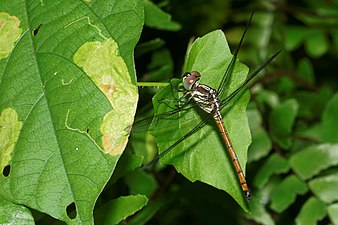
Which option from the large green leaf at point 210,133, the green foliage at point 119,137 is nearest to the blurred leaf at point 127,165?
the green foliage at point 119,137

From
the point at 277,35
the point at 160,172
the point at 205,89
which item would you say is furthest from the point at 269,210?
the point at 277,35

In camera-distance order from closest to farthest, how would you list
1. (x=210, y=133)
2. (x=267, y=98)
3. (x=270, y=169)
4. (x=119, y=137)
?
(x=119, y=137) → (x=210, y=133) → (x=270, y=169) → (x=267, y=98)

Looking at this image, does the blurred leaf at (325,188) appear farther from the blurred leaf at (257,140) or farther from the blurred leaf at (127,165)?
the blurred leaf at (127,165)

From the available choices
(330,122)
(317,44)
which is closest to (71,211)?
(330,122)

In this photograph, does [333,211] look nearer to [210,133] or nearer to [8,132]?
[210,133]

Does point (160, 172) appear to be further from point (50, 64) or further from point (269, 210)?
point (50, 64)

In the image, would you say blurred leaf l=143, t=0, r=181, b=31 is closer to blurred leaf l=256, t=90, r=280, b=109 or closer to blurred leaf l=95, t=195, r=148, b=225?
blurred leaf l=95, t=195, r=148, b=225

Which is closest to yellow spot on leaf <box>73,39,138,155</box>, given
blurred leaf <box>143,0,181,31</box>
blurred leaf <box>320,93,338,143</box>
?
blurred leaf <box>143,0,181,31</box>
